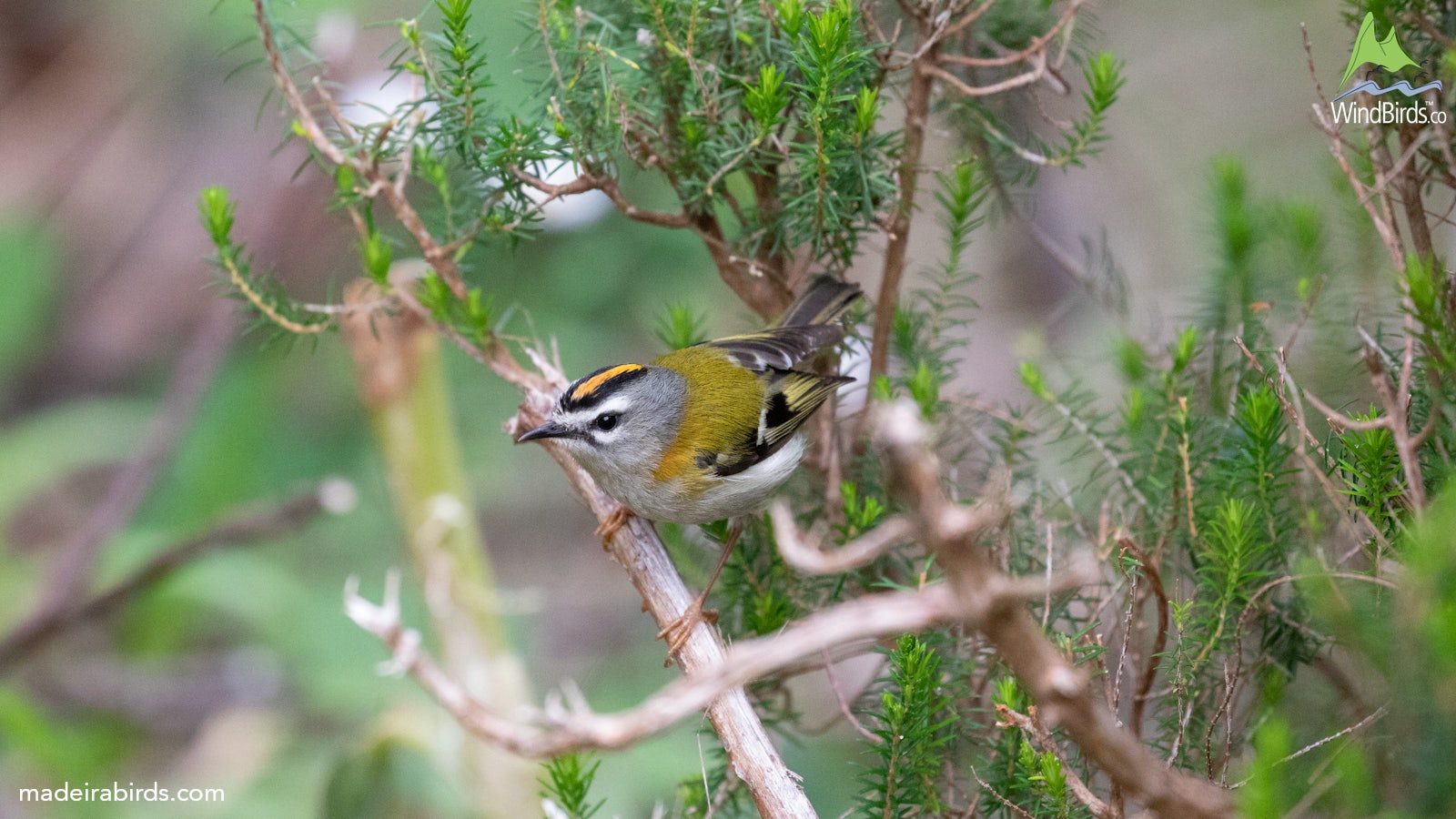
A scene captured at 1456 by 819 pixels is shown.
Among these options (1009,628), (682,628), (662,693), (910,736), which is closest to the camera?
(1009,628)

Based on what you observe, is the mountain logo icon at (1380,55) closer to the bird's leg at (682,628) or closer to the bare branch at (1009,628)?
the bare branch at (1009,628)

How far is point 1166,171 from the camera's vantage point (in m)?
5.39

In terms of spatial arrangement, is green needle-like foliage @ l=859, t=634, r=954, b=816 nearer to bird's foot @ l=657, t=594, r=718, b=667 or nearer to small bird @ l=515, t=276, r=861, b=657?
bird's foot @ l=657, t=594, r=718, b=667

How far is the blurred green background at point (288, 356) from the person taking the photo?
3539 millimetres

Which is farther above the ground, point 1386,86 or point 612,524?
point 1386,86

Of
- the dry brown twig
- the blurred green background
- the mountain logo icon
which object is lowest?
the blurred green background

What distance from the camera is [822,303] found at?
2.27 m

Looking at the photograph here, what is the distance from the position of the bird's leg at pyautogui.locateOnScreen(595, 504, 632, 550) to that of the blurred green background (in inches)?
23.7

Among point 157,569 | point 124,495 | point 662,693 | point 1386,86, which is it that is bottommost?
point 157,569

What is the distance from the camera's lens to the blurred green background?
11.6 ft

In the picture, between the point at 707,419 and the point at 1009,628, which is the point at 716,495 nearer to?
the point at 707,419

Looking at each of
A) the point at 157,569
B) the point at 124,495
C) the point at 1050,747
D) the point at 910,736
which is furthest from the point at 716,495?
the point at 124,495

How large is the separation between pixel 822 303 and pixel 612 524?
0.68m

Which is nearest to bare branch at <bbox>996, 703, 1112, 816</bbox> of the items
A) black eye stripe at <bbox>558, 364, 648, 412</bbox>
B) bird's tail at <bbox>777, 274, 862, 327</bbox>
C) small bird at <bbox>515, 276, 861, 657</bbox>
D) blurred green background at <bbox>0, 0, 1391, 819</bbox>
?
small bird at <bbox>515, 276, 861, 657</bbox>
